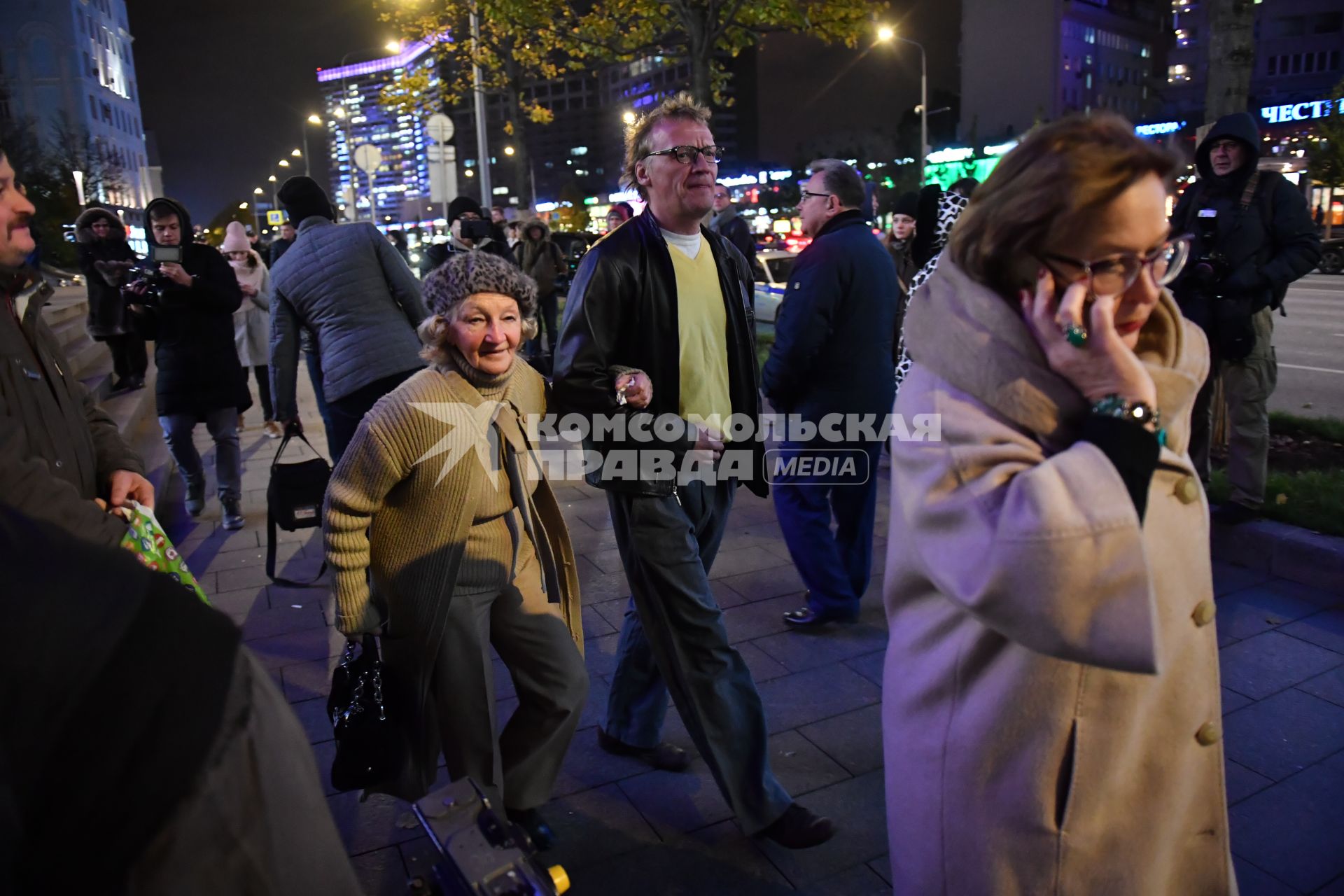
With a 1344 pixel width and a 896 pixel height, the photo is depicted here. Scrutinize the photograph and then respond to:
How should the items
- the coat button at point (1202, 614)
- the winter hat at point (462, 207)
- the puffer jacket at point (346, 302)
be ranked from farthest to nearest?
the winter hat at point (462, 207), the puffer jacket at point (346, 302), the coat button at point (1202, 614)

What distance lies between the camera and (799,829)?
2.88 metres

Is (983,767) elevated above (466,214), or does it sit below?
below

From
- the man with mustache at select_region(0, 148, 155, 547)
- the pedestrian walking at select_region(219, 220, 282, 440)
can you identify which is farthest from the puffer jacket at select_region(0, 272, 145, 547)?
the pedestrian walking at select_region(219, 220, 282, 440)

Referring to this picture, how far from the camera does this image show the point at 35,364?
8.43ft

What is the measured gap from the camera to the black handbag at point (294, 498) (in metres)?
5.19

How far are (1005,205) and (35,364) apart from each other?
8.38 ft

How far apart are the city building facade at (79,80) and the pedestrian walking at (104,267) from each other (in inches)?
1039

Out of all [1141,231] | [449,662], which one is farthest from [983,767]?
[449,662]

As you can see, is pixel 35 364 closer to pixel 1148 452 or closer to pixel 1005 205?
pixel 1005 205

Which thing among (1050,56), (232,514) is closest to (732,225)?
(232,514)

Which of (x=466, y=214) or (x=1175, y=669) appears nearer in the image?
(x=1175, y=669)

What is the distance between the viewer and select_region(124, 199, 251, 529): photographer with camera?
618cm

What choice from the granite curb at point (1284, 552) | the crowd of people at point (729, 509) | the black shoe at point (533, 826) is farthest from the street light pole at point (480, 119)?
the black shoe at point (533, 826)

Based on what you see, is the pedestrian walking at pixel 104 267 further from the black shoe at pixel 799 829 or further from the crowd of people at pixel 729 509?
the black shoe at pixel 799 829
